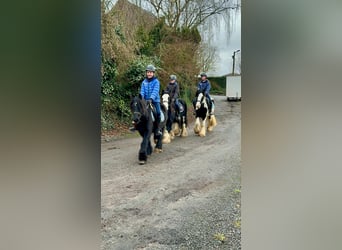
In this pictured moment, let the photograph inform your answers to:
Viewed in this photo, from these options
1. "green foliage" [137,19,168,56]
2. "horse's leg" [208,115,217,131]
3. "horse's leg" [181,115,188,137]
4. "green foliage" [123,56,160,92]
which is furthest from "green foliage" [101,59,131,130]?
"horse's leg" [208,115,217,131]

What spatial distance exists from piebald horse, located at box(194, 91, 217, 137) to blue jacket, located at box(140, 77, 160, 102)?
166 mm

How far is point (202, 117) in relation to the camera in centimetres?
137

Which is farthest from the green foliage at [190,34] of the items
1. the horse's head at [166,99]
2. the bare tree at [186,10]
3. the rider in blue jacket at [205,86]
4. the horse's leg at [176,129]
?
the horse's leg at [176,129]

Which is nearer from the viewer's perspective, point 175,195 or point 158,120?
point 175,195

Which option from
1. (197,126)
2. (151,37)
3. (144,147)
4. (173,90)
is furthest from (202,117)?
(151,37)

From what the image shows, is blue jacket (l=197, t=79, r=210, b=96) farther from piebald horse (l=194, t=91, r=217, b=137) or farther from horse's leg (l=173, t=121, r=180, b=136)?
horse's leg (l=173, t=121, r=180, b=136)

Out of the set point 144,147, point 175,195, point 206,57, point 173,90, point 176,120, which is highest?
point 206,57

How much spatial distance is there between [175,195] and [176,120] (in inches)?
12.6

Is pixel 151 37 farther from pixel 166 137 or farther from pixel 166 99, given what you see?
pixel 166 137

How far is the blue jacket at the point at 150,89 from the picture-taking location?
1.30m

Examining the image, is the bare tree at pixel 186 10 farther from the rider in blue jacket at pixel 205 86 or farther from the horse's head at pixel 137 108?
the horse's head at pixel 137 108

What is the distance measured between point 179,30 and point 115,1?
0.27 metres
